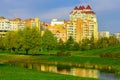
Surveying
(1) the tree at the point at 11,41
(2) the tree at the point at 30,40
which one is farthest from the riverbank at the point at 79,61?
(1) the tree at the point at 11,41

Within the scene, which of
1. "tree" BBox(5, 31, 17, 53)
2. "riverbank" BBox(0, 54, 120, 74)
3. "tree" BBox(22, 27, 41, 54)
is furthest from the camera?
"tree" BBox(5, 31, 17, 53)

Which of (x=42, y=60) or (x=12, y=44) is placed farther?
(x=12, y=44)

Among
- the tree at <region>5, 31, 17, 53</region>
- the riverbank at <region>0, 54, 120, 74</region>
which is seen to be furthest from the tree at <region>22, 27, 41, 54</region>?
the riverbank at <region>0, 54, 120, 74</region>

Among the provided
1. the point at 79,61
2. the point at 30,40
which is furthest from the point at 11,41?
the point at 79,61

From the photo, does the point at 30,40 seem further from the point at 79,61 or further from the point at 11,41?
the point at 79,61

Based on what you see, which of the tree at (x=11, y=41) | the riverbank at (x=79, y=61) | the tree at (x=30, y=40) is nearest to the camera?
the riverbank at (x=79, y=61)

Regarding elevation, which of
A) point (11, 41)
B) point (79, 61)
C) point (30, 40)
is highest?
point (11, 41)

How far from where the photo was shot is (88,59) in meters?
83.4

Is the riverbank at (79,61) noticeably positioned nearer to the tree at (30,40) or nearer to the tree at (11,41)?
the tree at (30,40)

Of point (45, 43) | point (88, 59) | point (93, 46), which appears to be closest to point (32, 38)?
point (45, 43)

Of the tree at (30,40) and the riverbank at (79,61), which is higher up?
the tree at (30,40)

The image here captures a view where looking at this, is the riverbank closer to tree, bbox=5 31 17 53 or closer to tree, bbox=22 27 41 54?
tree, bbox=22 27 41 54

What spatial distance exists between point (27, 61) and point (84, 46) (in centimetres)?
6288

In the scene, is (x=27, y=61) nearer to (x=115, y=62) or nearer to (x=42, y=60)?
(x=42, y=60)
